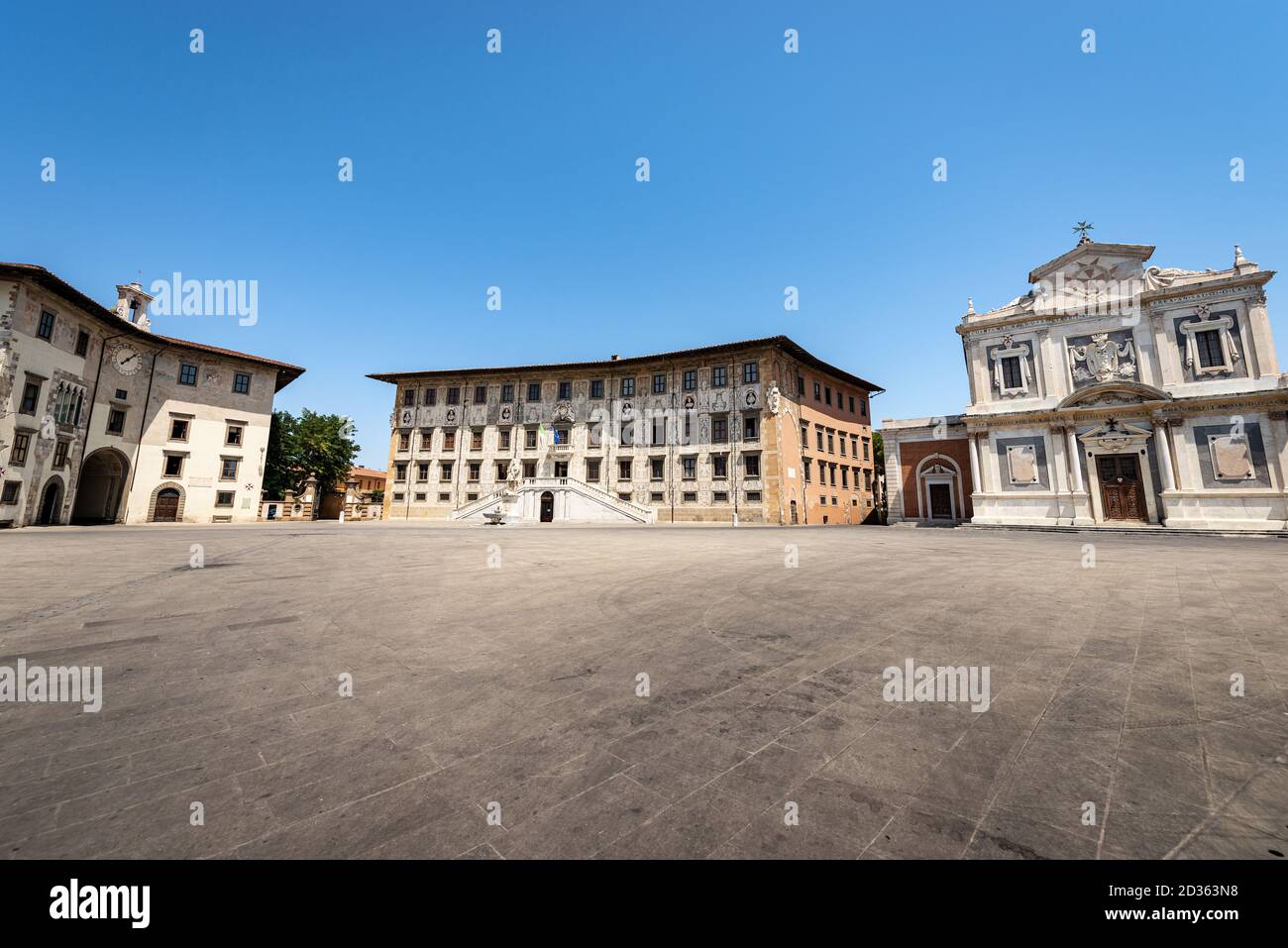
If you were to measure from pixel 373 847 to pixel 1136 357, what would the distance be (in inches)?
1432

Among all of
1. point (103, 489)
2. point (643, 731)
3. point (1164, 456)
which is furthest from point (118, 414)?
point (1164, 456)

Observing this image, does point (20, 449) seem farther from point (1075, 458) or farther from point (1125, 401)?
point (1125, 401)

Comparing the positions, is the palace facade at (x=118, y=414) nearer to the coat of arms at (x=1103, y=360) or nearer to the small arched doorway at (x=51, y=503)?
the small arched doorway at (x=51, y=503)

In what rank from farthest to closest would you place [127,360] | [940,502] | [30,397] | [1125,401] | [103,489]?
[940,502], [103,489], [127,360], [1125,401], [30,397]

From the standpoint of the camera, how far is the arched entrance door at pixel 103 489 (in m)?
27.5

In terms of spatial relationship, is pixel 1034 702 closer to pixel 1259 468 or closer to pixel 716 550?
pixel 716 550

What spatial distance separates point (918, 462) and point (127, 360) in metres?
48.0

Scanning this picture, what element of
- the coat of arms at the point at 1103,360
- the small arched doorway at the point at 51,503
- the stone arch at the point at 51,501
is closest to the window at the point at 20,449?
the stone arch at the point at 51,501

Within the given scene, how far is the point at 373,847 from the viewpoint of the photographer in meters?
1.83

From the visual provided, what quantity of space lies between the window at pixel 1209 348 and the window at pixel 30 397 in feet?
182

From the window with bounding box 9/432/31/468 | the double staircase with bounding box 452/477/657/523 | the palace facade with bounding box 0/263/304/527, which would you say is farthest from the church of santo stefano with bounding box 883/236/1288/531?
the window with bounding box 9/432/31/468

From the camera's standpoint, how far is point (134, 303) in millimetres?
29875
